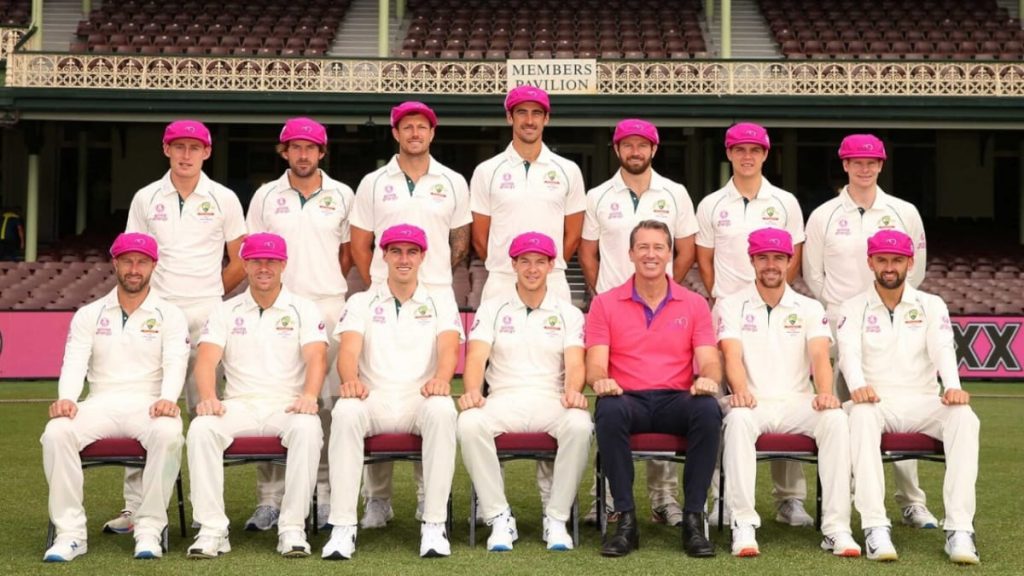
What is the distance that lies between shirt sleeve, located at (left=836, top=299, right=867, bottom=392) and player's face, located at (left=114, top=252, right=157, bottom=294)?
406 cm

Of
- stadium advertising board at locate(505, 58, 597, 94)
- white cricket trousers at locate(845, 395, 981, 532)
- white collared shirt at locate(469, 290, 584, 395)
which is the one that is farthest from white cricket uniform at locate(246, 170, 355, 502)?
stadium advertising board at locate(505, 58, 597, 94)

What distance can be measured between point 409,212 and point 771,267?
7.45 ft

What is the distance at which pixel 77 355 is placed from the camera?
22.3 ft

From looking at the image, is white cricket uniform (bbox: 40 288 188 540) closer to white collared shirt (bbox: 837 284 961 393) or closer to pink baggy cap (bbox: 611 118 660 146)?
pink baggy cap (bbox: 611 118 660 146)

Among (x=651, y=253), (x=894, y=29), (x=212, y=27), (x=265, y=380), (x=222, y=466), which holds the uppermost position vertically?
(x=894, y=29)

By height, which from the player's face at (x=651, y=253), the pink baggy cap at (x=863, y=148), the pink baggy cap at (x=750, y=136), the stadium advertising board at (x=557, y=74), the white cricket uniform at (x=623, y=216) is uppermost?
the stadium advertising board at (x=557, y=74)

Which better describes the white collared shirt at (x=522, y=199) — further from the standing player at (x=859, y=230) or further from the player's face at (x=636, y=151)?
the standing player at (x=859, y=230)

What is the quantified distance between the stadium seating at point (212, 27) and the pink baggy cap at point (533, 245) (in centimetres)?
1985

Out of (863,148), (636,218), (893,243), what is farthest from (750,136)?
(893,243)

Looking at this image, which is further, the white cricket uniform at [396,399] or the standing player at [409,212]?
the standing player at [409,212]

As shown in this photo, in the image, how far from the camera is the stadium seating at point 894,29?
1035 inches

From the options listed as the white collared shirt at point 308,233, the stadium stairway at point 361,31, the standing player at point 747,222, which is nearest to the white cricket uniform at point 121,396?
the white collared shirt at point 308,233

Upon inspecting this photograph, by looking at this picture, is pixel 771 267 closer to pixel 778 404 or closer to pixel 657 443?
pixel 778 404

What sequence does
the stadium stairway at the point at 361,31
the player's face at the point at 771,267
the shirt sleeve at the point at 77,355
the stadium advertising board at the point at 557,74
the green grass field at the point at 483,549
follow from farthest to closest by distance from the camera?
the stadium stairway at the point at 361,31 → the stadium advertising board at the point at 557,74 → the player's face at the point at 771,267 → the shirt sleeve at the point at 77,355 → the green grass field at the point at 483,549
